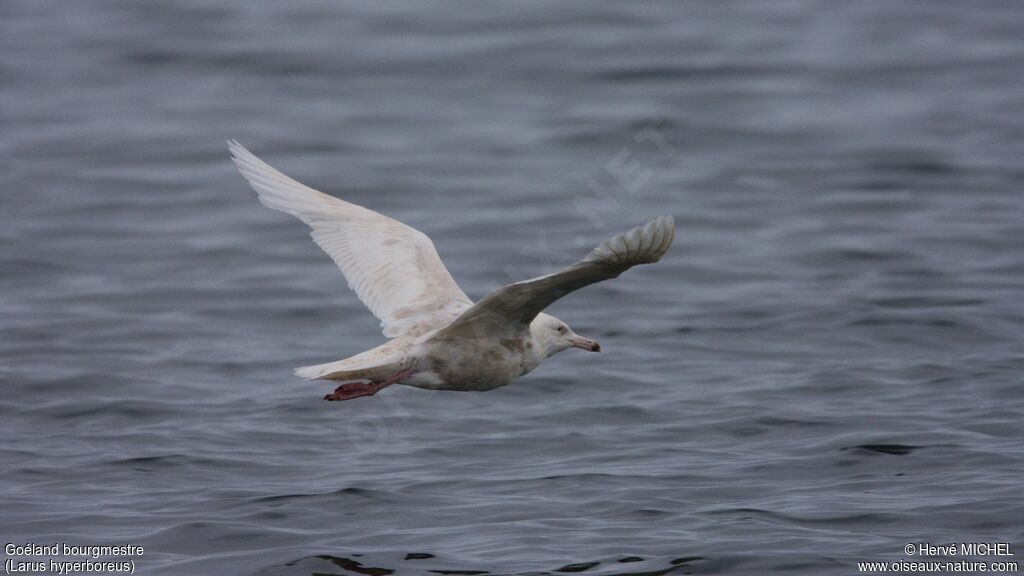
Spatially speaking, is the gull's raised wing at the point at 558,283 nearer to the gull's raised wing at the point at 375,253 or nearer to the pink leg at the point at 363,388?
the pink leg at the point at 363,388

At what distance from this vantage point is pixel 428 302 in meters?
9.78

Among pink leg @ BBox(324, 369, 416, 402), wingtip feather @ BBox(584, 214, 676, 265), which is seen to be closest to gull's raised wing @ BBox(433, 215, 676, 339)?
wingtip feather @ BBox(584, 214, 676, 265)

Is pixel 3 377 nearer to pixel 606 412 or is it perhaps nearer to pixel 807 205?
pixel 606 412

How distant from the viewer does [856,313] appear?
50.7 feet

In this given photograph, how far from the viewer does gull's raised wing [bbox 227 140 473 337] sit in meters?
9.80

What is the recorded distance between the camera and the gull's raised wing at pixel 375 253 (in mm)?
9797

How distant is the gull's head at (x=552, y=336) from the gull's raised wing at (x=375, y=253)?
0.52 meters

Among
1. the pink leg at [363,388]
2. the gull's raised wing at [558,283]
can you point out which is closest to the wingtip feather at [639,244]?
the gull's raised wing at [558,283]

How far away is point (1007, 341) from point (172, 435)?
7.76m

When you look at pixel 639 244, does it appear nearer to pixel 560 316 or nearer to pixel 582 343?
pixel 582 343

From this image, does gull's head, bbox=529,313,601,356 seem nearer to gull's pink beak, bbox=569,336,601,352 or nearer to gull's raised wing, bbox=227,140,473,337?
gull's pink beak, bbox=569,336,601,352

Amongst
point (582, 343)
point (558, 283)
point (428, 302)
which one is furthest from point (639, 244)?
point (428, 302)

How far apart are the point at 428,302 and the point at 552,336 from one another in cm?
88

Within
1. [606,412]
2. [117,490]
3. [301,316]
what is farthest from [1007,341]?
[117,490]
